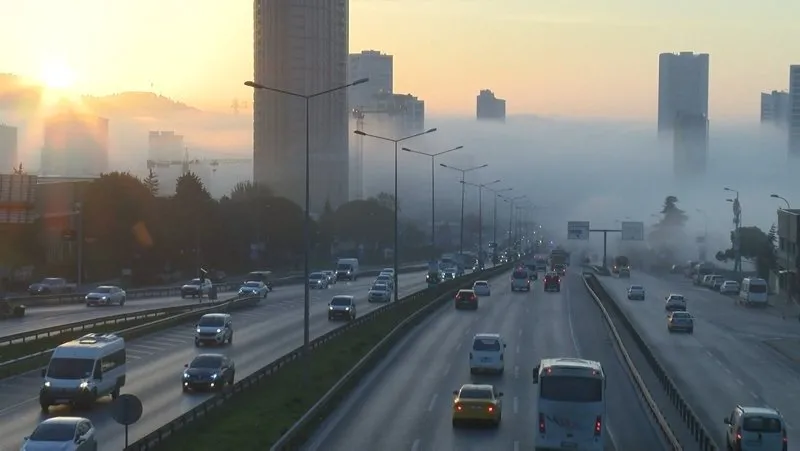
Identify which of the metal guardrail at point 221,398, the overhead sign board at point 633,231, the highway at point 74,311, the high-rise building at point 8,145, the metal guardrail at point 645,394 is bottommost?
the highway at point 74,311

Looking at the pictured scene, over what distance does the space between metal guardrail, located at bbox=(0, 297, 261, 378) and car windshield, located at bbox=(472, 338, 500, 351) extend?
14.2 m

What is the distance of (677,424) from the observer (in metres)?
29.5

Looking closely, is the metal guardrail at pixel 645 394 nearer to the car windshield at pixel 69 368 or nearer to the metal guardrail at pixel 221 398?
the metal guardrail at pixel 221 398

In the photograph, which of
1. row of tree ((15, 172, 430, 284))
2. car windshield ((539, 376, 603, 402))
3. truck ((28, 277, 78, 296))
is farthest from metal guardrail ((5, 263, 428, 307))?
car windshield ((539, 376, 603, 402))

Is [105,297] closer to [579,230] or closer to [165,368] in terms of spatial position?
[165,368]

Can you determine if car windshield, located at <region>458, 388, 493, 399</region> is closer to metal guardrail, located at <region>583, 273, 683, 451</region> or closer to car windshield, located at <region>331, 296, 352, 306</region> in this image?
metal guardrail, located at <region>583, 273, 683, 451</region>

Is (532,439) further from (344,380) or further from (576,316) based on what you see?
(576,316)

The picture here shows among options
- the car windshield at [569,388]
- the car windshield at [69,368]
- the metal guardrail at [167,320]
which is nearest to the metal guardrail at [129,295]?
the metal guardrail at [167,320]

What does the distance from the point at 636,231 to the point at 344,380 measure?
120m

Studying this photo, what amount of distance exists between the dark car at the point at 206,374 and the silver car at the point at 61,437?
37.9ft

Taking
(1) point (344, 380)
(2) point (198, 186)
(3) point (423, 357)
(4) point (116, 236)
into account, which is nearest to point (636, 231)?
(2) point (198, 186)

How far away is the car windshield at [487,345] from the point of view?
131ft

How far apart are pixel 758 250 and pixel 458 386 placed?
100 meters

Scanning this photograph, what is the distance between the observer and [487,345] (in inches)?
1580
